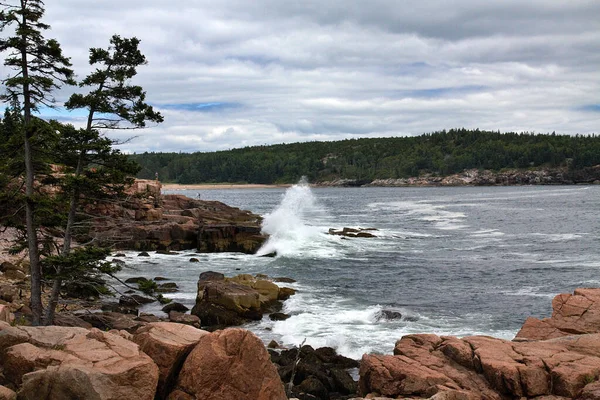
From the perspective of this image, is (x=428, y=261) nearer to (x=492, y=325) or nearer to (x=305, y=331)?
(x=492, y=325)

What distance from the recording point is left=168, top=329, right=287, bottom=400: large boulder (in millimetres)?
10727

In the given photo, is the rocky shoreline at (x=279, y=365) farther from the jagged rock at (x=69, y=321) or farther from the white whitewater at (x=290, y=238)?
the white whitewater at (x=290, y=238)

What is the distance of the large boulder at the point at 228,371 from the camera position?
35.2 ft

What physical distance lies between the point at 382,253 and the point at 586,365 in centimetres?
3187

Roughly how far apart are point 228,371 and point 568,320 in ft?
37.4

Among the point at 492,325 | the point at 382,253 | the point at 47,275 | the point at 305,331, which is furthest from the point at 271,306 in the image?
the point at 382,253

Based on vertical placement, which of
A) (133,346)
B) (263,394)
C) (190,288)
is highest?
(133,346)

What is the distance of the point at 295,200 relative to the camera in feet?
283

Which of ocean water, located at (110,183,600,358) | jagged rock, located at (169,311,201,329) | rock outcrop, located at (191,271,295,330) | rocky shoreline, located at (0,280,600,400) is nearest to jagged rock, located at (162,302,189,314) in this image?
rock outcrop, located at (191,271,295,330)

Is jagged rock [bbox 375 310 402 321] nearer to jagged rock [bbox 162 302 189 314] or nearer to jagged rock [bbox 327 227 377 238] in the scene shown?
jagged rock [bbox 162 302 189 314]

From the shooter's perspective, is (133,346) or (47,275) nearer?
(133,346)

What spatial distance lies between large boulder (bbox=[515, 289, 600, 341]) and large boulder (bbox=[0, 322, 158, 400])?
11211 millimetres

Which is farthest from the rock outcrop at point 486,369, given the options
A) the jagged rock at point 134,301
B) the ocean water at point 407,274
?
the jagged rock at point 134,301

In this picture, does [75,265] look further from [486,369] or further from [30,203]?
[486,369]
